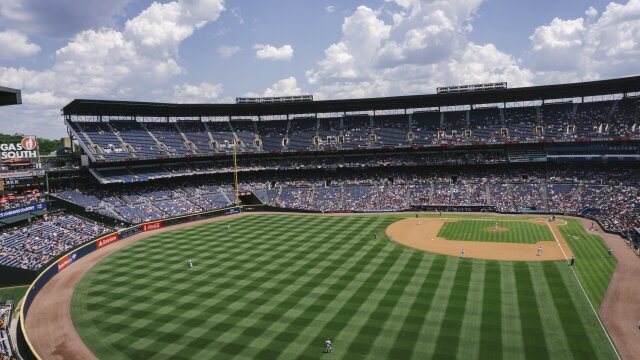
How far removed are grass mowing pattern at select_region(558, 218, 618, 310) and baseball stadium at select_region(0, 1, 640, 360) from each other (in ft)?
1.03

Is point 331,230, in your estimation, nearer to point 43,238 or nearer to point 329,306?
point 329,306

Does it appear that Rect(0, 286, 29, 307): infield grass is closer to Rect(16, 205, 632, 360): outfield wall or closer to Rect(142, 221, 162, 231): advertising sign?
Rect(16, 205, 632, 360): outfield wall

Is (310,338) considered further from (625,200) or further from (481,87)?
(481,87)

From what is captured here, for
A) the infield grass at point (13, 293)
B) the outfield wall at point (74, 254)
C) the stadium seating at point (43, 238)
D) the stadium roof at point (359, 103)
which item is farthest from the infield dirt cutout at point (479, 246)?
the stadium seating at point (43, 238)

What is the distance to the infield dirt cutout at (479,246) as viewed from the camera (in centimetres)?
4022

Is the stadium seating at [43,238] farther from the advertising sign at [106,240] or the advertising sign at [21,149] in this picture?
the advertising sign at [21,149]

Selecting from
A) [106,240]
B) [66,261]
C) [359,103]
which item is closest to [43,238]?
[66,261]

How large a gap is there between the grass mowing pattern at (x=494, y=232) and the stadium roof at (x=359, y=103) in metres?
28.4

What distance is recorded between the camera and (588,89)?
234ft

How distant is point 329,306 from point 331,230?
26.6 m

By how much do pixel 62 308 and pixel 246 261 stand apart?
1556 centimetres

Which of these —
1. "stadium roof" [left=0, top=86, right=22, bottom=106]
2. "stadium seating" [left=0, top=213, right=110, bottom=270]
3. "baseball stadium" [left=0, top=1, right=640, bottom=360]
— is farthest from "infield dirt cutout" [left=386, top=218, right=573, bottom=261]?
"stadium seating" [left=0, top=213, right=110, bottom=270]

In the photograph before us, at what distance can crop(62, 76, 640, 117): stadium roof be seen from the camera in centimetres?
6900

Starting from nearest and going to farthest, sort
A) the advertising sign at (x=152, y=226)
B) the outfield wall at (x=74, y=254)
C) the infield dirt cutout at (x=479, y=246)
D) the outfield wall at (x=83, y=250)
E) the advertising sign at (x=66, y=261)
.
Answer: the outfield wall at (x=74, y=254) → the outfield wall at (x=83, y=250) → the infield dirt cutout at (x=479, y=246) → the advertising sign at (x=66, y=261) → the advertising sign at (x=152, y=226)
